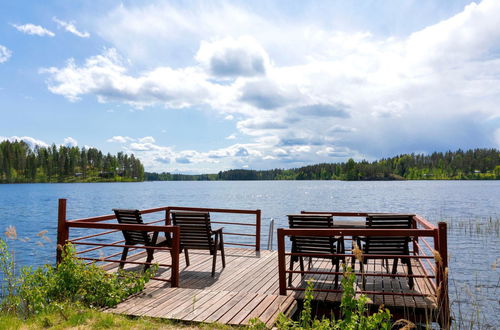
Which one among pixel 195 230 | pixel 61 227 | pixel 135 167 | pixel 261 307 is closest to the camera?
pixel 261 307

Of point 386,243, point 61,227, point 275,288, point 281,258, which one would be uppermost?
point 61,227

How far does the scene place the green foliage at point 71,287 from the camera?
17.7ft

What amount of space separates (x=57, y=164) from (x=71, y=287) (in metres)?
127

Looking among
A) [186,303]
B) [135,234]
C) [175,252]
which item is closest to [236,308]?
[186,303]

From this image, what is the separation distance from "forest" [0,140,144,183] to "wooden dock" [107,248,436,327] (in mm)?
115934

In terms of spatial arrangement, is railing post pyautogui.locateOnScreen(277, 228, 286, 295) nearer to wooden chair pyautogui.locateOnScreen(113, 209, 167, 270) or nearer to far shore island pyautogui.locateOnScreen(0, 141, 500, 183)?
wooden chair pyautogui.locateOnScreen(113, 209, 167, 270)

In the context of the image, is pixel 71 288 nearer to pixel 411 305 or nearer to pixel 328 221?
pixel 328 221

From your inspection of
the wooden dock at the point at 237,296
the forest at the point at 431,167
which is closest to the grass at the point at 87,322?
the wooden dock at the point at 237,296

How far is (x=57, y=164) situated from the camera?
119m

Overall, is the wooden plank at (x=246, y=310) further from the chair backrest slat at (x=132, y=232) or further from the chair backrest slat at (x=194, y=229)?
the chair backrest slat at (x=132, y=232)

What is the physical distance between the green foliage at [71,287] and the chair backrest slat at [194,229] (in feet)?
5.30

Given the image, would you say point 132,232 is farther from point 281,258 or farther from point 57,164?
point 57,164

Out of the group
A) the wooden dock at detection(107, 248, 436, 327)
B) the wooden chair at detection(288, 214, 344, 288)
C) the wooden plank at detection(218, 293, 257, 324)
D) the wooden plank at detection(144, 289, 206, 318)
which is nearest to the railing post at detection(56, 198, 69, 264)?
the wooden dock at detection(107, 248, 436, 327)

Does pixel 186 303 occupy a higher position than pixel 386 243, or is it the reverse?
pixel 386 243
